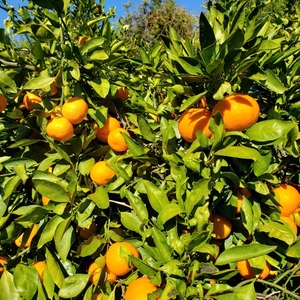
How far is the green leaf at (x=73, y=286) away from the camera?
844 millimetres

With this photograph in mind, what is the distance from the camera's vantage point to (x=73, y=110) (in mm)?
873

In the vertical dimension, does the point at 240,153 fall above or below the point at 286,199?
above

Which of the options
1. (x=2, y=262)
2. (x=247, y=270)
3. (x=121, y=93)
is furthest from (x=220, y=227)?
(x=2, y=262)

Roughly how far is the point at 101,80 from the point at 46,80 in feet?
0.46

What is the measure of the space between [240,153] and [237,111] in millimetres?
100

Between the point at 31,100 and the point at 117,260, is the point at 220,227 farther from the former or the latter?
the point at 31,100

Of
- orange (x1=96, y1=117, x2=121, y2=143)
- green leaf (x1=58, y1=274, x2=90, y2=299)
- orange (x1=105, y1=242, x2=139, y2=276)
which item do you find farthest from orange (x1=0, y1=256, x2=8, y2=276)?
orange (x1=96, y1=117, x2=121, y2=143)

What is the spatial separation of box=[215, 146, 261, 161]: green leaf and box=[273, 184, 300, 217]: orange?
9.2 inches

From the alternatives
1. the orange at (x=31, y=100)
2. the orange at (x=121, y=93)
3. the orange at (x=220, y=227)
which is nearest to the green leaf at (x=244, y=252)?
the orange at (x=220, y=227)

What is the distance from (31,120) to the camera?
1.04 m

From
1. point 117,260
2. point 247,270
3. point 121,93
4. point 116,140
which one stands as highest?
point 121,93

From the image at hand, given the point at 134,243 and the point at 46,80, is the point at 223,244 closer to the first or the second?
the point at 134,243

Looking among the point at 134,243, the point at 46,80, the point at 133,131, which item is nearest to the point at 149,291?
the point at 134,243

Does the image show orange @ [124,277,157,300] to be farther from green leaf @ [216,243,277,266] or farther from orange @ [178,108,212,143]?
orange @ [178,108,212,143]
